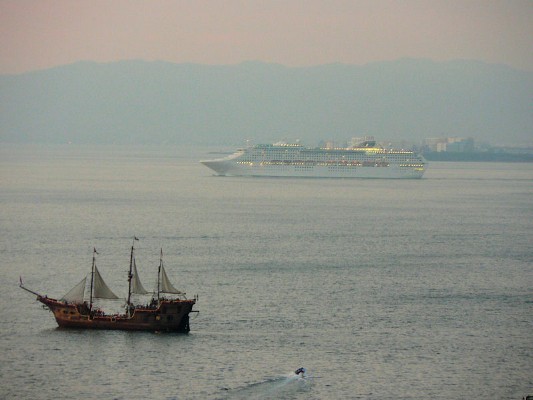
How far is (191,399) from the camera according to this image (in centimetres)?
3597

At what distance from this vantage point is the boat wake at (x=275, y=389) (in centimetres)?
3628

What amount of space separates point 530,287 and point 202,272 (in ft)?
59.9

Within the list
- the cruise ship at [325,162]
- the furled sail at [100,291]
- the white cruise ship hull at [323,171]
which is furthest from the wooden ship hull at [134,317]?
the white cruise ship hull at [323,171]

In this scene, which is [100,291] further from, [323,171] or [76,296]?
[323,171]

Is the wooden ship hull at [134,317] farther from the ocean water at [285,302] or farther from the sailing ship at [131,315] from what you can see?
the ocean water at [285,302]

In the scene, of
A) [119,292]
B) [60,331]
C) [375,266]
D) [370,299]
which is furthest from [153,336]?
[375,266]

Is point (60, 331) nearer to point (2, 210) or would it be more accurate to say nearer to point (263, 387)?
point (263, 387)

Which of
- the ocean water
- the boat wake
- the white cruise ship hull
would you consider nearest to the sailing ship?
the ocean water

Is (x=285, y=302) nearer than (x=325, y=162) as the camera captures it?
Yes

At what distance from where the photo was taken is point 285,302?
168 ft

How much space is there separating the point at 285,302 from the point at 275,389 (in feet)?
47.0

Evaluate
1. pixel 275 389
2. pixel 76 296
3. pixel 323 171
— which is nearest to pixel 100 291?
pixel 76 296

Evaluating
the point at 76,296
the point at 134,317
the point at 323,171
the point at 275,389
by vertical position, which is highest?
the point at 323,171

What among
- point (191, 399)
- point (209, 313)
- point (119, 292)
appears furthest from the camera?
point (119, 292)
